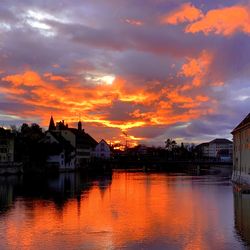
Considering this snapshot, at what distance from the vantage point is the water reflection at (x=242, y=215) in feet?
116

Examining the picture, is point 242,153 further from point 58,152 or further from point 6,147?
point 58,152

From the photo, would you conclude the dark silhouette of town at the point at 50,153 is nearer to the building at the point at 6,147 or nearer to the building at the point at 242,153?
the building at the point at 6,147

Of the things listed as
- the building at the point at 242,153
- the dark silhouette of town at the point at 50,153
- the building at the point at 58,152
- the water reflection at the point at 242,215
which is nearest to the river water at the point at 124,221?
the water reflection at the point at 242,215

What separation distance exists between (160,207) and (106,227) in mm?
13970

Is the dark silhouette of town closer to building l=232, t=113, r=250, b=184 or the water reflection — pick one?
building l=232, t=113, r=250, b=184

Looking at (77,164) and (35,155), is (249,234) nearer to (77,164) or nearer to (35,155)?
(35,155)

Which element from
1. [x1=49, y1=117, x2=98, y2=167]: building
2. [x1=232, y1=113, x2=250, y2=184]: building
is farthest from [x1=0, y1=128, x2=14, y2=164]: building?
[x1=232, y1=113, x2=250, y2=184]: building

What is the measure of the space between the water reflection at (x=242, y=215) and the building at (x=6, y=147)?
7201 cm

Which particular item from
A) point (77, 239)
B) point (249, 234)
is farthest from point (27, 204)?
point (249, 234)

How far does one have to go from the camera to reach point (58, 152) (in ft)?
446

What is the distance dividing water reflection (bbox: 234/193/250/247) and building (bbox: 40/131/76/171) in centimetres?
7827

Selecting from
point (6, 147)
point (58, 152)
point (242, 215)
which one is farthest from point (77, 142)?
point (242, 215)

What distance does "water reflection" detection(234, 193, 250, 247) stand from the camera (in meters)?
35.2

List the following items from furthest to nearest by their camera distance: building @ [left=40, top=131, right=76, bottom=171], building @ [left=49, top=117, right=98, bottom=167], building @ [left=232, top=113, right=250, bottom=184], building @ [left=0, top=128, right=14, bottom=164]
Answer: building @ [left=49, top=117, right=98, bottom=167] → building @ [left=40, top=131, right=76, bottom=171] → building @ [left=0, top=128, right=14, bottom=164] → building @ [left=232, top=113, right=250, bottom=184]
